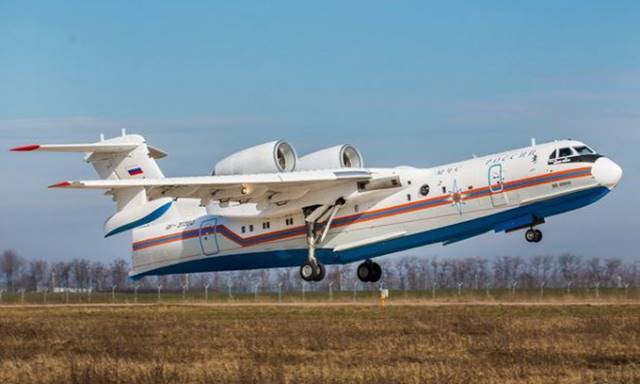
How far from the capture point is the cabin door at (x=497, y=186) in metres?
23.0

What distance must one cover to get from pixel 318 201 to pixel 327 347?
12.0 meters

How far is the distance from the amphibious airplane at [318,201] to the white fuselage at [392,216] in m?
0.03

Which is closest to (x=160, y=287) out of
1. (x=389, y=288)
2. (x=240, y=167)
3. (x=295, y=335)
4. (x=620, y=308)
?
(x=389, y=288)

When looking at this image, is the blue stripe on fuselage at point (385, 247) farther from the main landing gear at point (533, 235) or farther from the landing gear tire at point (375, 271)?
the landing gear tire at point (375, 271)

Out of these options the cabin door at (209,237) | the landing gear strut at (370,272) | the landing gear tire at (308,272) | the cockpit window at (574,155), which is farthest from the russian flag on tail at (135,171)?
the cockpit window at (574,155)

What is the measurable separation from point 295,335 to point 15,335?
473 cm

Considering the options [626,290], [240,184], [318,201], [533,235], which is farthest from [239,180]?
[626,290]

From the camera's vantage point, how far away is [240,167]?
26.1m

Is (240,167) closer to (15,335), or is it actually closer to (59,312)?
(59,312)

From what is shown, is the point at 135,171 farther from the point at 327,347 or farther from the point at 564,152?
the point at 327,347

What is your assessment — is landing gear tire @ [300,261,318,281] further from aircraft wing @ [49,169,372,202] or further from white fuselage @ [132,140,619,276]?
aircraft wing @ [49,169,372,202]

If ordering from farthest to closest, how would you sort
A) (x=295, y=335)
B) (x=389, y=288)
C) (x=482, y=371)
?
(x=389, y=288)
(x=295, y=335)
(x=482, y=371)

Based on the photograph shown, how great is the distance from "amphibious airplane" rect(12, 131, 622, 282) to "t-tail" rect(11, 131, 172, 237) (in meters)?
0.03

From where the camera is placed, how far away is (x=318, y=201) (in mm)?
26391
